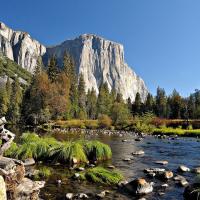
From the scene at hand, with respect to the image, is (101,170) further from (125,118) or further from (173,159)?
(125,118)

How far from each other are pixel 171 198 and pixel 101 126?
59767 millimetres

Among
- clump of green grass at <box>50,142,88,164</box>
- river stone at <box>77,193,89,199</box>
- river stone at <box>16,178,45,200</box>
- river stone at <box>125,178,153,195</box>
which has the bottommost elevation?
river stone at <box>77,193,89,199</box>

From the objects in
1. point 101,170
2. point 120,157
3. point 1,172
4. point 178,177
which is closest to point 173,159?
point 120,157

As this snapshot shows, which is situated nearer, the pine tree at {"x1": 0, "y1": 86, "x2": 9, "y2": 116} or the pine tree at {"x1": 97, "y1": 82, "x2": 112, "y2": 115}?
the pine tree at {"x1": 0, "y1": 86, "x2": 9, "y2": 116}

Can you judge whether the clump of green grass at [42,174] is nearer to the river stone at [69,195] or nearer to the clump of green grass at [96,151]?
the river stone at [69,195]

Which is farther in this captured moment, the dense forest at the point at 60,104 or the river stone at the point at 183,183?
the dense forest at the point at 60,104

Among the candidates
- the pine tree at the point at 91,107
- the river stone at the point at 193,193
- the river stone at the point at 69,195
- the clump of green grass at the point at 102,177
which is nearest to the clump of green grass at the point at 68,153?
the clump of green grass at the point at 102,177

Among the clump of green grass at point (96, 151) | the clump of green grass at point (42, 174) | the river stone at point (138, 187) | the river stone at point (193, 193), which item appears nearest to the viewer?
the river stone at point (193, 193)

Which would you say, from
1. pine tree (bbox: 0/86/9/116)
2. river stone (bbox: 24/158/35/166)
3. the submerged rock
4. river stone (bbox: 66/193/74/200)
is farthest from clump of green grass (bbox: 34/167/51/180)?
pine tree (bbox: 0/86/9/116)

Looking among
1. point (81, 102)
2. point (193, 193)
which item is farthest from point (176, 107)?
point (193, 193)

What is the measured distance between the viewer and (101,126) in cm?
7262

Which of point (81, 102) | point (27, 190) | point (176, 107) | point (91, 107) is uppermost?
point (176, 107)

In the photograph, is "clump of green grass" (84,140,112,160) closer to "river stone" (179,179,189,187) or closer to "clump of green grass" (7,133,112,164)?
"clump of green grass" (7,133,112,164)

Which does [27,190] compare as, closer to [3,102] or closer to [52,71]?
[52,71]
